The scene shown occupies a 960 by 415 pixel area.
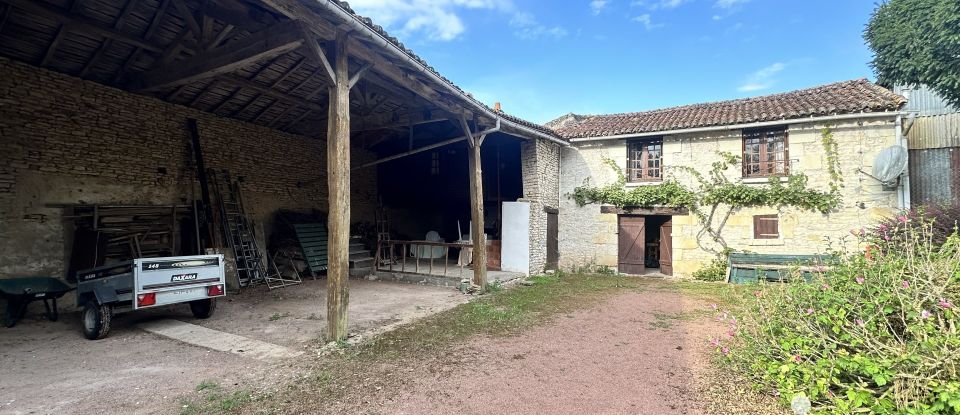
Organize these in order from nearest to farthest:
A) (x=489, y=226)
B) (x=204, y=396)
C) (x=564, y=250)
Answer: (x=204, y=396), (x=564, y=250), (x=489, y=226)

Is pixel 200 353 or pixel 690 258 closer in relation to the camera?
pixel 200 353

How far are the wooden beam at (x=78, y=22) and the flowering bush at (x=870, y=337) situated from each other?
9004mm

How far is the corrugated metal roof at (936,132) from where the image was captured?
34.4 feet

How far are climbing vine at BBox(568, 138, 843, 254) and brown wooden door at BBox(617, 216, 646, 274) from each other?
524 millimetres

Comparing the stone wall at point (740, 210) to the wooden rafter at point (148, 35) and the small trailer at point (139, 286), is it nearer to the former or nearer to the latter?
the small trailer at point (139, 286)

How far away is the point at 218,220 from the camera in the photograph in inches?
347

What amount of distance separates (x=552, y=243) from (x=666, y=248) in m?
3.13

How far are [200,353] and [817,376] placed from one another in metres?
5.91

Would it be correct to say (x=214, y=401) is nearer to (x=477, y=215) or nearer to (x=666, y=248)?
(x=477, y=215)

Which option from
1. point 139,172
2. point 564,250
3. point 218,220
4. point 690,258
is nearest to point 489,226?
point 564,250

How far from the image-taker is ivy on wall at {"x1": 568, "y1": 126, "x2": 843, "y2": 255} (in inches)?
359

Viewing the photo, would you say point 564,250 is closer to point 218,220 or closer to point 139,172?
point 218,220

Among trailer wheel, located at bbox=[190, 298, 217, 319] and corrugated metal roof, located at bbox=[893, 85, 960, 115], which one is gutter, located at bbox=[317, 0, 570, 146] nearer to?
trailer wheel, located at bbox=[190, 298, 217, 319]

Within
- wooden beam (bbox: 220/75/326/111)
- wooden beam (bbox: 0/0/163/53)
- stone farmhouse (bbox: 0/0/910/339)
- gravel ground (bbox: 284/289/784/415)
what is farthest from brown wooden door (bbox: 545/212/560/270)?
wooden beam (bbox: 0/0/163/53)
